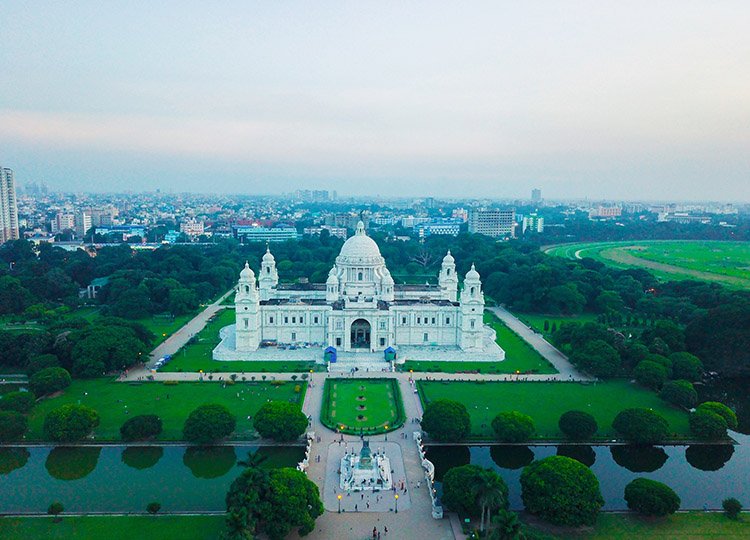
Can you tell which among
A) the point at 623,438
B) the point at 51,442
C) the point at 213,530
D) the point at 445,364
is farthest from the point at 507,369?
the point at 51,442

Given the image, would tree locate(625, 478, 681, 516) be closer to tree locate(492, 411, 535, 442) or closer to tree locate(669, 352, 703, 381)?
tree locate(492, 411, 535, 442)

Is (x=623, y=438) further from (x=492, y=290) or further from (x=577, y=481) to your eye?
(x=492, y=290)

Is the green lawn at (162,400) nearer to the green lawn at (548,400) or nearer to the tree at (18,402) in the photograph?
the tree at (18,402)

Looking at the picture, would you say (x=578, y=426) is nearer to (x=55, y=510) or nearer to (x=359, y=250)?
(x=55, y=510)

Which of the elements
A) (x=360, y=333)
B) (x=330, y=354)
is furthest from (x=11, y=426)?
(x=360, y=333)

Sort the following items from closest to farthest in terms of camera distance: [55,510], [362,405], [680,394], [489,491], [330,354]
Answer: [489,491] → [55,510] → [680,394] → [362,405] → [330,354]

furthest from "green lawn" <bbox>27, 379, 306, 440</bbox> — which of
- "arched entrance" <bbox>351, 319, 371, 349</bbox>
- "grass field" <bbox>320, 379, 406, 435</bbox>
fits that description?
"arched entrance" <bbox>351, 319, 371, 349</bbox>
